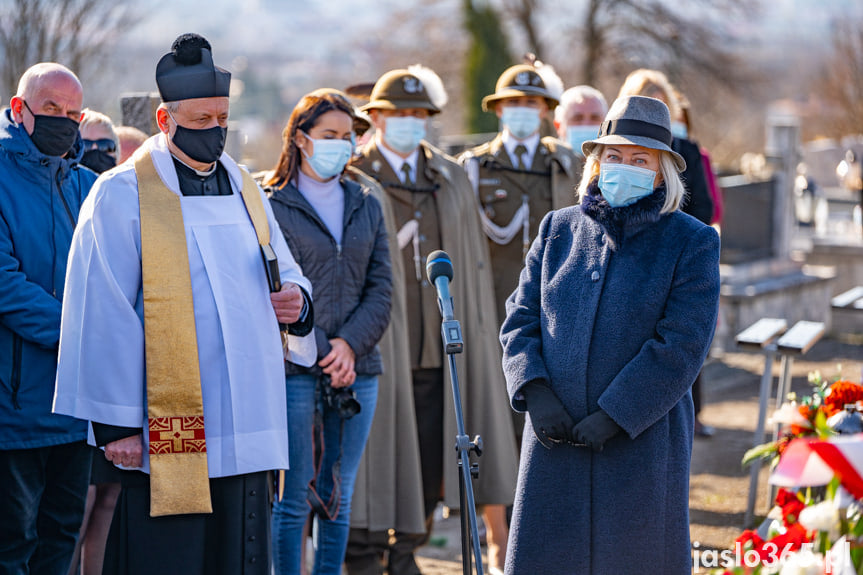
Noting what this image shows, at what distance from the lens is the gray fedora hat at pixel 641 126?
3651 millimetres

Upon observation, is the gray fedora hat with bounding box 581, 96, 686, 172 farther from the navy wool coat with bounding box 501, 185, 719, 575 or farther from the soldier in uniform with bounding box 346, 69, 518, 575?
the soldier in uniform with bounding box 346, 69, 518, 575

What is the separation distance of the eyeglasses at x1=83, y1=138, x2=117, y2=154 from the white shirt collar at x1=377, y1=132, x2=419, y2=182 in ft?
4.16

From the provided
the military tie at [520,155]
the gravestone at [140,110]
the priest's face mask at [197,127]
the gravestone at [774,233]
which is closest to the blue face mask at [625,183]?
the priest's face mask at [197,127]

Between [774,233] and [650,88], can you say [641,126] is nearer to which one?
[650,88]

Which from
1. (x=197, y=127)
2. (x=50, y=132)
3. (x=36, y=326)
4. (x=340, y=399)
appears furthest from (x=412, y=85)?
(x=36, y=326)

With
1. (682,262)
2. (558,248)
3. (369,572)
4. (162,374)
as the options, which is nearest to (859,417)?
(682,262)

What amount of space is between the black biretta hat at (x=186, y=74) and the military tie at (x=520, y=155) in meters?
2.76

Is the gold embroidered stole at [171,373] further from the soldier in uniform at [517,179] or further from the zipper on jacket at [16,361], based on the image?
the soldier in uniform at [517,179]

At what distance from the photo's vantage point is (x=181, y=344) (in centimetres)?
347

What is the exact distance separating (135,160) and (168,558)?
1.22 m

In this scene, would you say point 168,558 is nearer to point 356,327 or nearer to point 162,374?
point 162,374

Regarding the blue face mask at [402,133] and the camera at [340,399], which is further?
the blue face mask at [402,133]

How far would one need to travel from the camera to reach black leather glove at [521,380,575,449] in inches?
139

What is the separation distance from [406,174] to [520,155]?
79 centimetres
